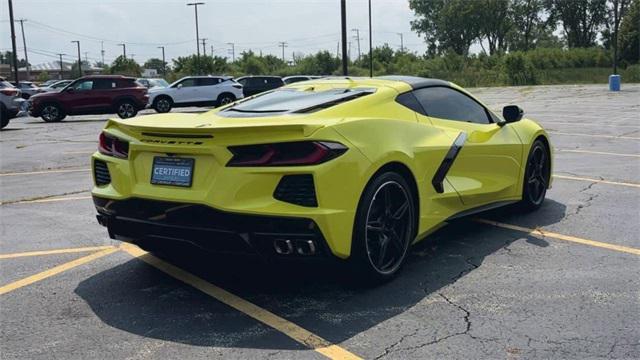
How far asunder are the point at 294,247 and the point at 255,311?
50cm

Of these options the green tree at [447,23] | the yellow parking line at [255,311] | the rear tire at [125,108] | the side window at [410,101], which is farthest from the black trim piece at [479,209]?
the green tree at [447,23]

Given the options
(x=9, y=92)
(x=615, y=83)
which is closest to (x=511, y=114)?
(x=9, y=92)

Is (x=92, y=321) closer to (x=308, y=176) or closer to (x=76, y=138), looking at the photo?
(x=308, y=176)

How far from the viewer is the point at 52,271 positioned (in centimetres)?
466

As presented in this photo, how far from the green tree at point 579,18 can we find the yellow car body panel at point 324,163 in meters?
96.2

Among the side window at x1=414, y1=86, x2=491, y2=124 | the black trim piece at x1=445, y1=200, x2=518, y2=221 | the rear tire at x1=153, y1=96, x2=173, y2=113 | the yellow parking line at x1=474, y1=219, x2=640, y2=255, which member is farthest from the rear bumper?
the rear tire at x1=153, y1=96, x2=173, y2=113

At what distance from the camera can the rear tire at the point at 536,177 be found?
6156mm

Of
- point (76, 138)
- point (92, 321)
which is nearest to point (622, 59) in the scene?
point (76, 138)

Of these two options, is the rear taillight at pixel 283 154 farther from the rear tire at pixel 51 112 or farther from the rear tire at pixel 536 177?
the rear tire at pixel 51 112

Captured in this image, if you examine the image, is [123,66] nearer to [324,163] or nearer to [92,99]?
[92,99]

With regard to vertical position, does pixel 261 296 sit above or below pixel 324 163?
below

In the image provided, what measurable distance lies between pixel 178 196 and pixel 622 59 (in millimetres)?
67947

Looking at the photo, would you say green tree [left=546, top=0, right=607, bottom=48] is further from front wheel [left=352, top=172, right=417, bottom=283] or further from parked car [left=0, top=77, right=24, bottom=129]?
front wheel [left=352, top=172, right=417, bottom=283]

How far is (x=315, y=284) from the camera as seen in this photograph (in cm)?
430
